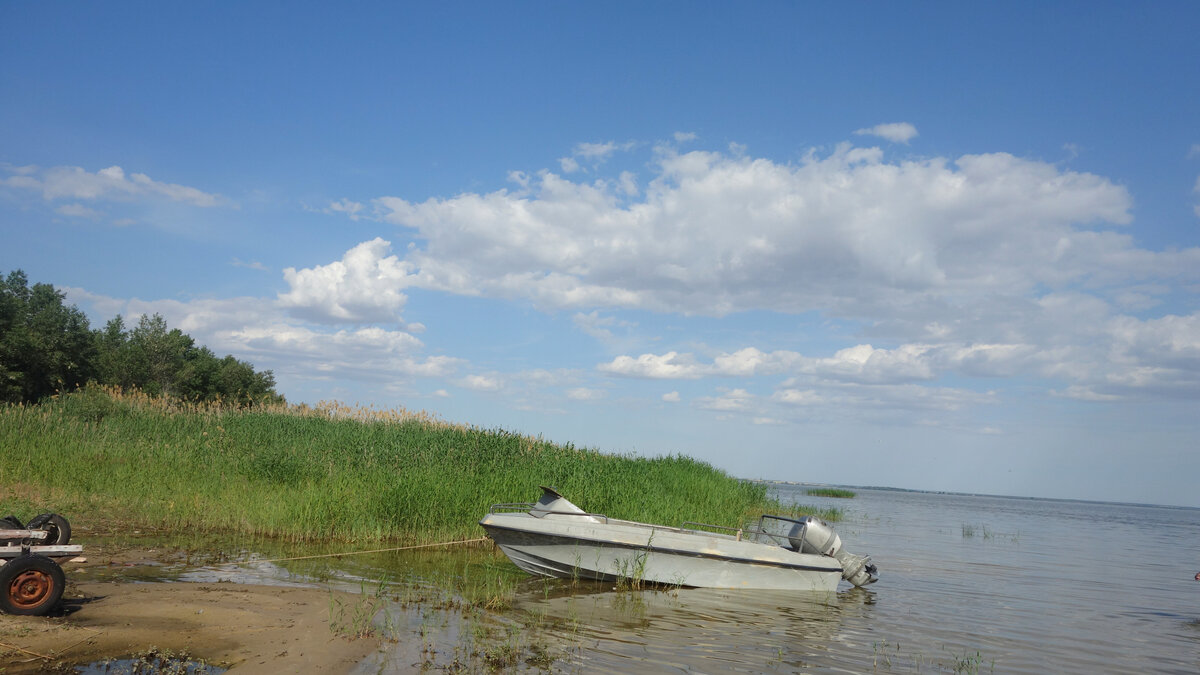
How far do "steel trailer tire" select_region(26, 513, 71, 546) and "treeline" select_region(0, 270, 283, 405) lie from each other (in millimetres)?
24615

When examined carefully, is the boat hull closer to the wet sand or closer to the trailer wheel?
the wet sand

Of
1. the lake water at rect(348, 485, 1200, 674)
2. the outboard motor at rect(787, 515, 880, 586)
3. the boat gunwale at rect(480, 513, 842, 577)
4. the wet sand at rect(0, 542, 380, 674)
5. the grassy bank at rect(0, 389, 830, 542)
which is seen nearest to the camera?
the wet sand at rect(0, 542, 380, 674)

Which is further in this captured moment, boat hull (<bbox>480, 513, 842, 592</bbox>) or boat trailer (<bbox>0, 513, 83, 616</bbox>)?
boat hull (<bbox>480, 513, 842, 592</bbox>)

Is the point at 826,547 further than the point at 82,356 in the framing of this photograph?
No

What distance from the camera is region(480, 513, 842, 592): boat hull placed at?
37.1 feet

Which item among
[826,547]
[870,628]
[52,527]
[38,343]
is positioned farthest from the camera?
[38,343]

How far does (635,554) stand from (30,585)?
298 inches

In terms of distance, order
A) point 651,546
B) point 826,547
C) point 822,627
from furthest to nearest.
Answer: point 826,547 < point 651,546 < point 822,627

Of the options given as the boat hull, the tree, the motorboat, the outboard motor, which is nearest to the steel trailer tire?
the motorboat

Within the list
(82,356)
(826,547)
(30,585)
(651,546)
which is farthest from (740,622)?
(82,356)

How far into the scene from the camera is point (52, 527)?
7.83 m

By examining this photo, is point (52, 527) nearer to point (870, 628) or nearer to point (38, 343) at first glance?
point (870, 628)

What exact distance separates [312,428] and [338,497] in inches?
367

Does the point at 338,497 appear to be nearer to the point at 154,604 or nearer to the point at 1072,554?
the point at 154,604
